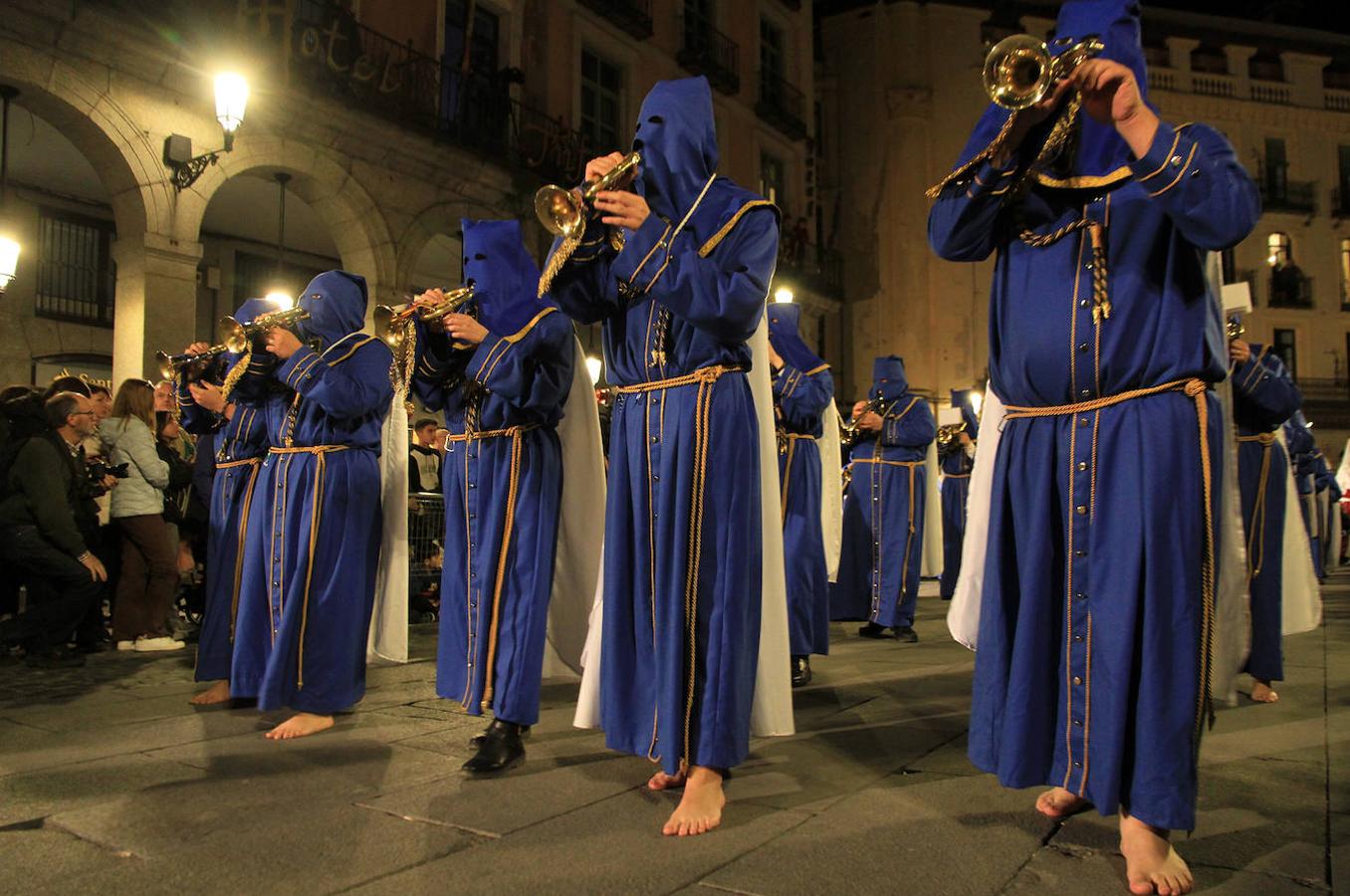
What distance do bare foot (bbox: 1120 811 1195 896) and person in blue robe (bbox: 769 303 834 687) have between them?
3.21 meters

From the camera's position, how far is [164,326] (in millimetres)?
11656

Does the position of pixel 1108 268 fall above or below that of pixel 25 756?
above

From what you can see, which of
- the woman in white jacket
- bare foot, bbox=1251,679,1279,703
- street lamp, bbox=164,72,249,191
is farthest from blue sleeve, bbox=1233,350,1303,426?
street lamp, bbox=164,72,249,191

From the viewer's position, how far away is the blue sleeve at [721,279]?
3135 millimetres

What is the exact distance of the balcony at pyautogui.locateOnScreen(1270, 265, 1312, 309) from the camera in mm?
36194

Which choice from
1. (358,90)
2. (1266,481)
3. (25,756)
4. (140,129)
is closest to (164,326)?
(140,129)

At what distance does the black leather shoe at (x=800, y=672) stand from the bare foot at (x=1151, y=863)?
122 inches

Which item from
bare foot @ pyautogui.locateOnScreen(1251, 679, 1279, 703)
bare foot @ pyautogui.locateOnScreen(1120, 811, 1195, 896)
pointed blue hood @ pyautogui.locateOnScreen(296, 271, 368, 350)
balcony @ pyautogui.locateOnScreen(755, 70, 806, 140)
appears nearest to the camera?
bare foot @ pyautogui.locateOnScreen(1120, 811, 1195, 896)

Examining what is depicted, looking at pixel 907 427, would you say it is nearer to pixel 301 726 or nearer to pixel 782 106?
pixel 301 726

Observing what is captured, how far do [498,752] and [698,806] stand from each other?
1.00 m

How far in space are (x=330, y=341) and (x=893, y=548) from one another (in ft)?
16.1

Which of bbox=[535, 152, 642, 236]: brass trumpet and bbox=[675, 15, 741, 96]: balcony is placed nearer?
bbox=[535, 152, 642, 236]: brass trumpet

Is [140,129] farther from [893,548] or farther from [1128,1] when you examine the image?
[1128,1]

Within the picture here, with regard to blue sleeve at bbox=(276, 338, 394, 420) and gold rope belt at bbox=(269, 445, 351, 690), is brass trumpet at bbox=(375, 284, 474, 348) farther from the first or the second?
gold rope belt at bbox=(269, 445, 351, 690)
